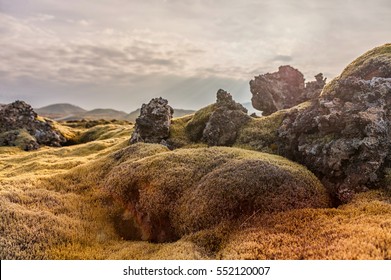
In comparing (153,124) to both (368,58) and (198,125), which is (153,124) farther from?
(368,58)

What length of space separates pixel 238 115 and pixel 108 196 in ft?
62.0

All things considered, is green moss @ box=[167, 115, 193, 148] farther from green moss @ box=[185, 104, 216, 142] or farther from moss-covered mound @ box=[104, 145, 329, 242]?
moss-covered mound @ box=[104, 145, 329, 242]

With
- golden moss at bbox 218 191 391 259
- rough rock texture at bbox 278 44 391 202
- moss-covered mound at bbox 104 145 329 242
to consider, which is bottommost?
golden moss at bbox 218 191 391 259

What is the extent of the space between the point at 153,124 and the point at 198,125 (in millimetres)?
5658

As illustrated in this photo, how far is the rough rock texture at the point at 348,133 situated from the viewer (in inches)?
886

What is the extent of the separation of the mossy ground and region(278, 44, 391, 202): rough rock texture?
1885 millimetres

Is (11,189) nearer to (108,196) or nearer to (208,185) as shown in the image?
(108,196)

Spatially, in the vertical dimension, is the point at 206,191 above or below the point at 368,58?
below

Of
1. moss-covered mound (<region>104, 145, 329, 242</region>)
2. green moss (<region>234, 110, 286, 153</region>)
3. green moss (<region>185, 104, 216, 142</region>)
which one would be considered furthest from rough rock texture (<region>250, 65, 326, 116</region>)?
moss-covered mound (<region>104, 145, 329, 242</region>)

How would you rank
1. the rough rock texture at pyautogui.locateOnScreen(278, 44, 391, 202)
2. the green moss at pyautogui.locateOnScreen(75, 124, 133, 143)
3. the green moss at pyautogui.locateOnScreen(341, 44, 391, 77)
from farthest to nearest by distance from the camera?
the green moss at pyautogui.locateOnScreen(75, 124, 133, 143) < the green moss at pyautogui.locateOnScreen(341, 44, 391, 77) < the rough rock texture at pyautogui.locateOnScreen(278, 44, 391, 202)

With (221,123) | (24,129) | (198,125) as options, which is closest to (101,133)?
(24,129)

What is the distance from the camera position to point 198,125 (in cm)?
4328

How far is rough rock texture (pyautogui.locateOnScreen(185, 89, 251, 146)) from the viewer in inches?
1460
